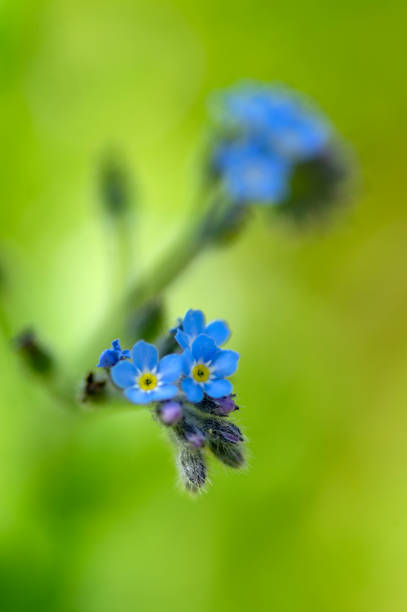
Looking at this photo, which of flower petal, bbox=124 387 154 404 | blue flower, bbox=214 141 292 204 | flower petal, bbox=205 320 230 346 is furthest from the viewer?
blue flower, bbox=214 141 292 204

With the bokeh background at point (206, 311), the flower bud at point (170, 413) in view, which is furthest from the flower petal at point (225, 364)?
the bokeh background at point (206, 311)

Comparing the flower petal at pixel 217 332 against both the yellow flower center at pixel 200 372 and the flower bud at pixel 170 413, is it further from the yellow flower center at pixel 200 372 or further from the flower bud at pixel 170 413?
the flower bud at pixel 170 413

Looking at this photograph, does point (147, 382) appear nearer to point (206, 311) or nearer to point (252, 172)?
point (252, 172)

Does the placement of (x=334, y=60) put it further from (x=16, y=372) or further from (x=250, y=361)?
(x=16, y=372)

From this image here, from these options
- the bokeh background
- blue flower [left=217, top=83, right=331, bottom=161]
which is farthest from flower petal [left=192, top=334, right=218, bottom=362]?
blue flower [left=217, top=83, right=331, bottom=161]

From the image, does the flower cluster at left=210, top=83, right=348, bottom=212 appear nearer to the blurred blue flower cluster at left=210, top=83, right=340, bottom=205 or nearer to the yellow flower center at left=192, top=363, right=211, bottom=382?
the blurred blue flower cluster at left=210, top=83, right=340, bottom=205

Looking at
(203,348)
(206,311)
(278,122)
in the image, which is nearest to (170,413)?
(203,348)
